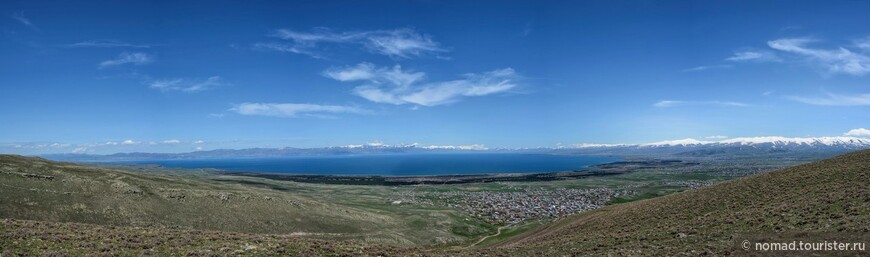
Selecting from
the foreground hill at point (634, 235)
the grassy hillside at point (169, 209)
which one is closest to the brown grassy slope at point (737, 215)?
the foreground hill at point (634, 235)

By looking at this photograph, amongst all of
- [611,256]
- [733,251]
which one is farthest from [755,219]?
[611,256]

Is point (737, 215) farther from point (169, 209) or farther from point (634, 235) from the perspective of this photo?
point (169, 209)

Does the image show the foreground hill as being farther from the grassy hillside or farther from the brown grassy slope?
the grassy hillside

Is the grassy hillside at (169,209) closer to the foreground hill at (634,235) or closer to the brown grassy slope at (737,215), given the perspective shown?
the foreground hill at (634,235)

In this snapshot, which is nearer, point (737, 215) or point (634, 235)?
point (634, 235)

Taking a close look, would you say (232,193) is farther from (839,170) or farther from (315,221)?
(839,170)

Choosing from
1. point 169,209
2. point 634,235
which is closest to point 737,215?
point 634,235

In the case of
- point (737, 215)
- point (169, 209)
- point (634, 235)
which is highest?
point (737, 215)

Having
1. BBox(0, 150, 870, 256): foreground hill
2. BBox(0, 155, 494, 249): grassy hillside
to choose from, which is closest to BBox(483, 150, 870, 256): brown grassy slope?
BBox(0, 150, 870, 256): foreground hill
